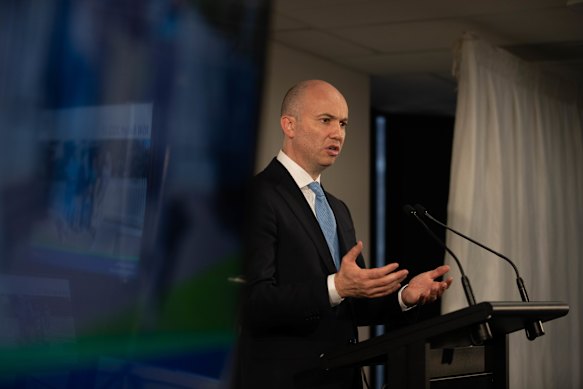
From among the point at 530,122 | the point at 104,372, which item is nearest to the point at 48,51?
the point at 104,372

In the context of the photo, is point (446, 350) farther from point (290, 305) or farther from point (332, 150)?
point (332, 150)

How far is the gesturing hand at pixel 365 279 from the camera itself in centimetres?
145

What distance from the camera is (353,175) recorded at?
532cm

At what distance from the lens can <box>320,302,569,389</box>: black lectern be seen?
1473mm

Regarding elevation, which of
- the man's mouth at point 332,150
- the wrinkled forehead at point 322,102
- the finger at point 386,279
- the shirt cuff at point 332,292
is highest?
the wrinkled forehead at point 322,102

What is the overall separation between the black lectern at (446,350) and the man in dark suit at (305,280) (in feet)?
0.32

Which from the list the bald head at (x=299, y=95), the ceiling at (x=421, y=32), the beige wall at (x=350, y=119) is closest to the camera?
the bald head at (x=299, y=95)

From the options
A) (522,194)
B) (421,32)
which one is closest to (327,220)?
(421,32)

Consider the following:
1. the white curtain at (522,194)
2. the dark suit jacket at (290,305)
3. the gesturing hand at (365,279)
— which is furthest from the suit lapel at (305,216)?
the white curtain at (522,194)

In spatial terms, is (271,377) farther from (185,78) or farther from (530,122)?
(530,122)

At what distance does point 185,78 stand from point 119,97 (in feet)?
0.12

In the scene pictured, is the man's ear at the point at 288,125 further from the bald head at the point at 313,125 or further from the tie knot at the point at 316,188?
the tie knot at the point at 316,188

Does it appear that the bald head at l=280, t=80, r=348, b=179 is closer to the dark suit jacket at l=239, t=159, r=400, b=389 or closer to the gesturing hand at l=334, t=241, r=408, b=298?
→ the dark suit jacket at l=239, t=159, r=400, b=389

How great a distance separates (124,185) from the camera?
0.39 metres
